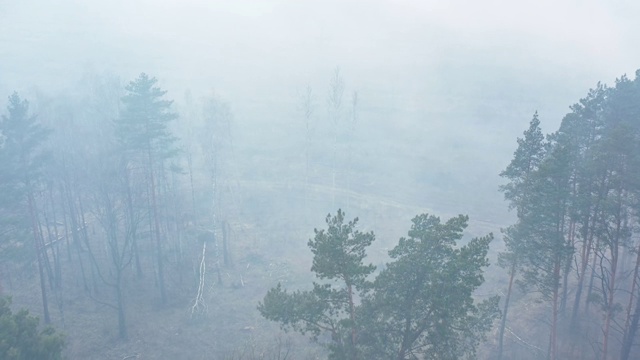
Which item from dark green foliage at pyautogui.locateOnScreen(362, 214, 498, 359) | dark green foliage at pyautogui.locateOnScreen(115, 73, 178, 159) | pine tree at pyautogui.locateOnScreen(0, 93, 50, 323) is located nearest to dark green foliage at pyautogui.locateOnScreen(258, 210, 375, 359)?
dark green foliage at pyautogui.locateOnScreen(362, 214, 498, 359)

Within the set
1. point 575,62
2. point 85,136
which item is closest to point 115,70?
point 85,136

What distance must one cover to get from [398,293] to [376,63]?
73.7 meters

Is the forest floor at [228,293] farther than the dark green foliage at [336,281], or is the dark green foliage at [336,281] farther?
the forest floor at [228,293]

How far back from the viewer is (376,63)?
8325 centimetres

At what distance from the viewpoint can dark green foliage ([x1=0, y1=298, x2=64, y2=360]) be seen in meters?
13.2

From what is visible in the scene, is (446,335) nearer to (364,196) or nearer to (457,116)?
(364,196)

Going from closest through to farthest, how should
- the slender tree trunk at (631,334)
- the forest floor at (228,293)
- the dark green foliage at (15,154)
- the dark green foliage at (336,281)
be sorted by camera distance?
the dark green foliage at (336,281) → the slender tree trunk at (631,334) → the dark green foliage at (15,154) → the forest floor at (228,293)

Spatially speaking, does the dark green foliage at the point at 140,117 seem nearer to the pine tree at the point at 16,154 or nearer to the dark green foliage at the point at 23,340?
the pine tree at the point at 16,154

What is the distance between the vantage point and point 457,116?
63.0 metres

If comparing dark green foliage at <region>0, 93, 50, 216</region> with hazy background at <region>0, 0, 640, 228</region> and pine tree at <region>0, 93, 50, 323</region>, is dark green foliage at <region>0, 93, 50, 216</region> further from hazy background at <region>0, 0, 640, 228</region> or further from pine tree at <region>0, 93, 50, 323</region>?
hazy background at <region>0, 0, 640, 228</region>

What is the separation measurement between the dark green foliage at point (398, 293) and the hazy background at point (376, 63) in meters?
28.8

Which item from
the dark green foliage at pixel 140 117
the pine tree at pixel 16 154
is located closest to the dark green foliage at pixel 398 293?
the pine tree at pixel 16 154

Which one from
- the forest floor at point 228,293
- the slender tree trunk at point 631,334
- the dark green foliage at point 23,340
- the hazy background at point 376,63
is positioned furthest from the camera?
the hazy background at point 376,63

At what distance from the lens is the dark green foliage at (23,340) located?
13172mm
